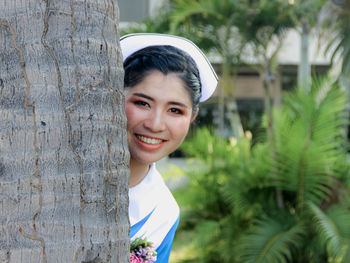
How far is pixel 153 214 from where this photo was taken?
223cm

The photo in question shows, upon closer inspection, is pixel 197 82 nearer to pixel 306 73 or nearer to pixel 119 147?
pixel 119 147

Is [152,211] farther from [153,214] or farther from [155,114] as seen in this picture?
[155,114]

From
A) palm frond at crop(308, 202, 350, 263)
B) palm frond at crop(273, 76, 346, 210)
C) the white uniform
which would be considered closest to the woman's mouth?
the white uniform

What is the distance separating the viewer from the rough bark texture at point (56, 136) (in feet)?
3.73

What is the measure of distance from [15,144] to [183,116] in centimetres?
108

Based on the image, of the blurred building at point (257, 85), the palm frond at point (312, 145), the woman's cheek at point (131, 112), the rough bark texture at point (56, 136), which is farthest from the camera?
the blurred building at point (257, 85)

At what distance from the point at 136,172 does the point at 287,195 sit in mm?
4347

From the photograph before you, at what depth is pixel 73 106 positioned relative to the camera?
119 cm

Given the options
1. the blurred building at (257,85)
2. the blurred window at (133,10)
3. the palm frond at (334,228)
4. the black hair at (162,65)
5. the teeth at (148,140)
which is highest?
the blurred window at (133,10)

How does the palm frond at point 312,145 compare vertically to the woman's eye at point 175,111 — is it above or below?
below

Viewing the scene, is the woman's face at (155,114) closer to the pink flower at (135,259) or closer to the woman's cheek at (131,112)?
the woman's cheek at (131,112)

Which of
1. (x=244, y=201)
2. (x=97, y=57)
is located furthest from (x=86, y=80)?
(x=244, y=201)

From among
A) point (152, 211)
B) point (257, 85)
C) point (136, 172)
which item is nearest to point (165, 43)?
point (136, 172)

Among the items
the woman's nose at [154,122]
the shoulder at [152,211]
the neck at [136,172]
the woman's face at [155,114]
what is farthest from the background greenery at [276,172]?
the woman's nose at [154,122]
